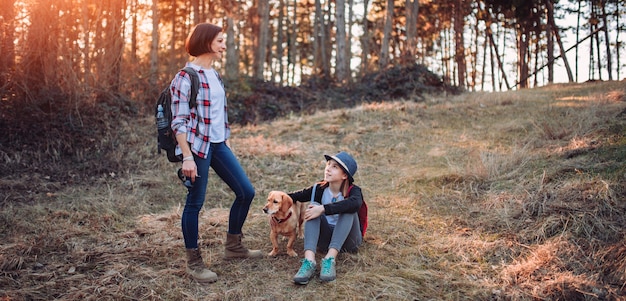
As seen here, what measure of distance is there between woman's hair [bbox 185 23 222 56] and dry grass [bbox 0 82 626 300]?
1.87 m

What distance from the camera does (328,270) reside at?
3719mm

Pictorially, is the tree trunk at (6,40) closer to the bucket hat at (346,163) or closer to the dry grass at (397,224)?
the dry grass at (397,224)

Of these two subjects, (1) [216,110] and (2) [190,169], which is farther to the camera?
(1) [216,110]

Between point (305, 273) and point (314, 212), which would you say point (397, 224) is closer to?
point (314, 212)

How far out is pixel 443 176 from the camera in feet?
20.9

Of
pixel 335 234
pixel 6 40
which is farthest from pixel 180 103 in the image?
pixel 6 40

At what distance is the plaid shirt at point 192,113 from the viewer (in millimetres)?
3342

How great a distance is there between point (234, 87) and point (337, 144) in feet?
19.3

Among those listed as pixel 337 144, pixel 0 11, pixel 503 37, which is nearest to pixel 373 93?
pixel 337 144

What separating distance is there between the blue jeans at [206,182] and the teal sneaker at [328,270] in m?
0.83

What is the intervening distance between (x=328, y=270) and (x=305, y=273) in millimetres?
196

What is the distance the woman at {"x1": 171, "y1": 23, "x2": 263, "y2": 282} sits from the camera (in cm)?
335

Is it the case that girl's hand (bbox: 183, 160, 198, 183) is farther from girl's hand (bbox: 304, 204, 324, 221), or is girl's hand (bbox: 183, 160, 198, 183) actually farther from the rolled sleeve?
girl's hand (bbox: 304, 204, 324, 221)

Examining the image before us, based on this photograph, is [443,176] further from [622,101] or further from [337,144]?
[622,101]
